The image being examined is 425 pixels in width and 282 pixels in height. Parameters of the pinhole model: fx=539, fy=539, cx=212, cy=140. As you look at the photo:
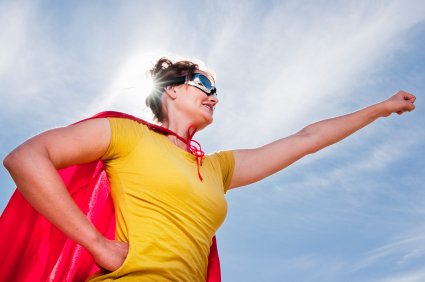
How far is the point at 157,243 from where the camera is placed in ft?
9.77

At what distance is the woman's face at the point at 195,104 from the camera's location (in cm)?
407

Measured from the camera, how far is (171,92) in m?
4.24

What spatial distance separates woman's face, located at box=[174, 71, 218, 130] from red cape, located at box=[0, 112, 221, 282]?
0.76 m

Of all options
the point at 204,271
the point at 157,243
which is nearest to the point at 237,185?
the point at 204,271

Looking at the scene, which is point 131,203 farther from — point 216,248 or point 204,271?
point 216,248

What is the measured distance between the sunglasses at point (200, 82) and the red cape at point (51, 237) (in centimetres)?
90

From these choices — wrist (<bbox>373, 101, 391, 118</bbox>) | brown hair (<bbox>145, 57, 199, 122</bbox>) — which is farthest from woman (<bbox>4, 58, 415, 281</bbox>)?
wrist (<bbox>373, 101, 391, 118</bbox>)

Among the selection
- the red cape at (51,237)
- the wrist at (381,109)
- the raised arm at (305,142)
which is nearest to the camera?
the red cape at (51,237)

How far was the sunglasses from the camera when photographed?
422cm

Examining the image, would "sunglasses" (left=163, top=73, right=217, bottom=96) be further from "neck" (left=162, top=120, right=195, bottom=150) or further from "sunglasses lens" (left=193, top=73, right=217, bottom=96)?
"neck" (left=162, top=120, right=195, bottom=150)

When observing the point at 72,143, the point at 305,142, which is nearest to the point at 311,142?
the point at 305,142

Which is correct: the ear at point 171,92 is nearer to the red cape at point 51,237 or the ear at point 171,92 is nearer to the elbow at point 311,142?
the red cape at point 51,237

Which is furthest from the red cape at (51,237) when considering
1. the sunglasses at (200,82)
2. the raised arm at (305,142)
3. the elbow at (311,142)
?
the elbow at (311,142)

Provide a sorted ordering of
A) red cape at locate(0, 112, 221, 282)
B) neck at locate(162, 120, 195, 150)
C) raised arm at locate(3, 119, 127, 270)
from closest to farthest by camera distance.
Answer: raised arm at locate(3, 119, 127, 270) < red cape at locate(0, 112, 221, 282) < neck at locate(162, 120, 195, 150)
